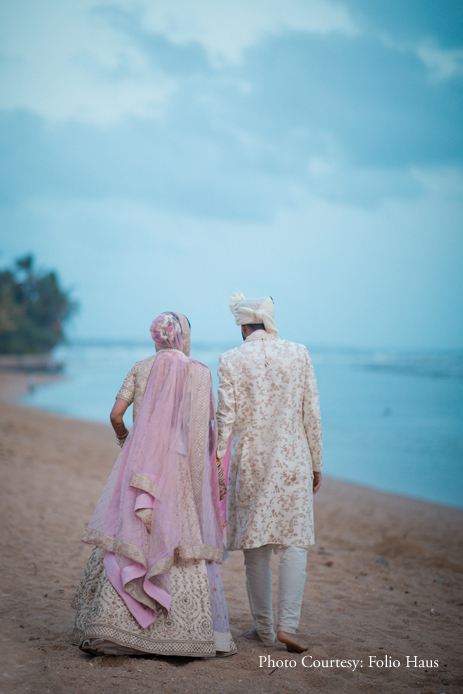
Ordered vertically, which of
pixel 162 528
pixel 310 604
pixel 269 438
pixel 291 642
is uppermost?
pixel 269 438

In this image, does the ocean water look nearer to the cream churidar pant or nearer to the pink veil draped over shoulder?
the cream churidar pant

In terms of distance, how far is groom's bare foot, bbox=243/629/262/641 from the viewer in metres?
3.33

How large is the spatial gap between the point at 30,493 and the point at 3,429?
198 inches

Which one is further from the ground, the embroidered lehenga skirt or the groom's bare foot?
the embroidered lehenga skirt

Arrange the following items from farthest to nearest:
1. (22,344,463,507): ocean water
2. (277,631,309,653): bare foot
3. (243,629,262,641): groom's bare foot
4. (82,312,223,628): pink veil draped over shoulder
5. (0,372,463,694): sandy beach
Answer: (22,344,463,507): ocean water < (243,629,262,641): groom's bare foot < (277,631,309,653): bare foot < (82,312,223,628): pink veil draped over shoulder < (0,372,463,694): sandy beach

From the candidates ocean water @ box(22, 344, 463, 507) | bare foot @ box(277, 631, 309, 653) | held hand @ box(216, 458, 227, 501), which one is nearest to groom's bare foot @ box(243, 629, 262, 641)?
bare foot @ box(277, 631, 309, 653)

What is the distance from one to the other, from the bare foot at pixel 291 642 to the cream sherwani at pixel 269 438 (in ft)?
1.55

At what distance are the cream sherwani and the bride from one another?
0.44ft

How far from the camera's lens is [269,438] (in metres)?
3.28

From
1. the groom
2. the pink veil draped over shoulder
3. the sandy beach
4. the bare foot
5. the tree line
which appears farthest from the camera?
the tree line

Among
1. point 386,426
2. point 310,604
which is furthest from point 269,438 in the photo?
point 386,426

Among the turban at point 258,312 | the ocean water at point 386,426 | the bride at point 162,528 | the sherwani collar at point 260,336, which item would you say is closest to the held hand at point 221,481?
the bride at point 162,528

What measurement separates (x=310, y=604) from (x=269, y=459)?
154 cm

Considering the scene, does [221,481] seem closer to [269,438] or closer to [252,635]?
[269,438]
